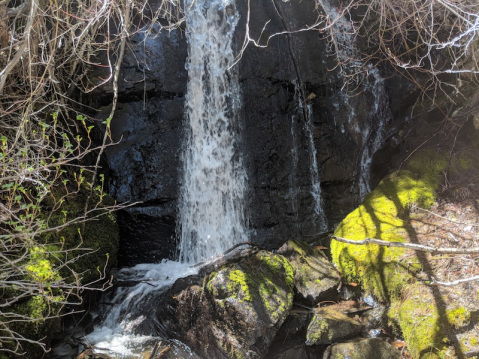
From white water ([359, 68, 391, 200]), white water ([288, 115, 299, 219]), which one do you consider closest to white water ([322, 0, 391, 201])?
white water ([359, 68, 391, 200])

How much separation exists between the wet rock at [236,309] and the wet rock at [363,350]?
21.3 inches

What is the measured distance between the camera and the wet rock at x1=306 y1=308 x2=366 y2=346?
3.17 meters

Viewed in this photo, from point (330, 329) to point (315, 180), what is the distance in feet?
10.9

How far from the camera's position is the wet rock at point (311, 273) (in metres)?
3.62

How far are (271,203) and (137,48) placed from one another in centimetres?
392

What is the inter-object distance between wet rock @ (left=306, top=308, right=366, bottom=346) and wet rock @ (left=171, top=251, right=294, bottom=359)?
307 mm

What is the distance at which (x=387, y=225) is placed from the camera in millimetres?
3910

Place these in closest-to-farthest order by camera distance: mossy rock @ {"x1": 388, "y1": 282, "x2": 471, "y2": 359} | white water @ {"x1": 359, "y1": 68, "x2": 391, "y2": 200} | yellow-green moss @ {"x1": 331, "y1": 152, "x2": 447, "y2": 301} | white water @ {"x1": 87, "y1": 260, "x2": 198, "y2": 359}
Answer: mossy rock @ {"x1": 388, "y1": 282, "x2": 471, "y2": 359} → yellow-green moss @ {"x1": 331, "y1": 152, "x2": 447, "y2": 301} → white water @ {"x1": 87, "y1": 260, "x2": 198, "y2": 359} → white water @ {"x1": 359, "y1": 68, "x2": 391, "y2": 200}

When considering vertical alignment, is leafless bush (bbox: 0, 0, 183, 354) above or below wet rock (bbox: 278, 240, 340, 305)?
above

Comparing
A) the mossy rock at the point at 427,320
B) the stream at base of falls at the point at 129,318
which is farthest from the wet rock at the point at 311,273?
the stream at base of falls at the point at 129,318

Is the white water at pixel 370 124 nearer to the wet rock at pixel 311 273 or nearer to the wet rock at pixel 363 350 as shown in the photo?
the wet rock at pixel 311 273

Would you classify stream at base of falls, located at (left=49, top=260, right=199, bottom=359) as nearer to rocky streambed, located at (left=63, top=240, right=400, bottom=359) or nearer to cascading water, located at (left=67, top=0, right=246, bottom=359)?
rocky streambed, located at (left=63, top=240, right=400, bottom=359)

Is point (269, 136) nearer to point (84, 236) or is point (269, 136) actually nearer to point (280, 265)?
point (280, 265)

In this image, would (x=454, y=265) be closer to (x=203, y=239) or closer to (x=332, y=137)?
(x=332, y=137)
